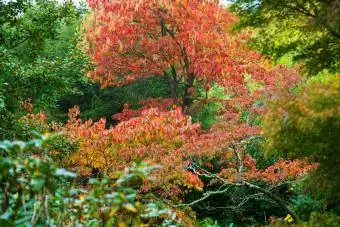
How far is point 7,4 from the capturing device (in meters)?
9.07

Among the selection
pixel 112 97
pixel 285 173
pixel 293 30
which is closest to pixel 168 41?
pixel 285 173

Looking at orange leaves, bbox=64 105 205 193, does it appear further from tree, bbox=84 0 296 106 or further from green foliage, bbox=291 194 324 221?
green foliage, bbox=291 194 324 221

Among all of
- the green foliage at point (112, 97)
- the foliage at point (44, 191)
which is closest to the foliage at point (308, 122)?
the foliage at point (44, 191)

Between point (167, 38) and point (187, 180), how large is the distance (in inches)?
187

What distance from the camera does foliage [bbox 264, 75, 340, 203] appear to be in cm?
401

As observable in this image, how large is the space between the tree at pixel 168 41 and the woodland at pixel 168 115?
1.4 inches

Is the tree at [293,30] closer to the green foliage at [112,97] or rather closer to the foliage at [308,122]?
the foliage at [308,122]

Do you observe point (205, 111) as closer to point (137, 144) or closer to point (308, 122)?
point (137, 144)

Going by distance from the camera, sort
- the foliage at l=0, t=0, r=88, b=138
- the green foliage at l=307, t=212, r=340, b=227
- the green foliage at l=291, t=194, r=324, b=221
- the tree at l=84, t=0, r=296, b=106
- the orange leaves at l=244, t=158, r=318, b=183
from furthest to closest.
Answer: the tree at l=84, t=0, r=296, b=106, the green foliage at l=291, t=194, r=324, b=221, the orange leaves at l=244, t=158, r=318, b=183, the foliage at l=0, t=0, r=88, b=138, the green foliage at l=307, t=212, r=340, b=227

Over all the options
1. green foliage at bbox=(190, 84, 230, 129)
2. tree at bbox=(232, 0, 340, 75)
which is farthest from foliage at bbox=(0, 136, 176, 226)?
green foliage at bbox=(190, 84, 230, 129)

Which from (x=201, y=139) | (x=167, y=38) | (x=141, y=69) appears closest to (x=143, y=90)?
(x=141, y=69)

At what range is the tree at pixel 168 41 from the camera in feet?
41.3

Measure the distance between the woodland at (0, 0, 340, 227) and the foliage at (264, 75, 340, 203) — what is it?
1 centimetres

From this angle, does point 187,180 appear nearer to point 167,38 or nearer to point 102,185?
point 167,38
